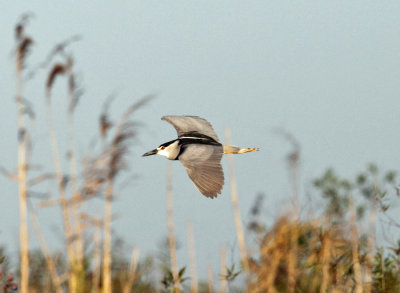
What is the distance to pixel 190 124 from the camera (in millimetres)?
7293

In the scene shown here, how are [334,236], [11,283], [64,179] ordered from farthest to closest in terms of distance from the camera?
1. [334,236]
2. [11,283]
3. [64,179]

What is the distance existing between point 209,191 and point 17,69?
2.12 m

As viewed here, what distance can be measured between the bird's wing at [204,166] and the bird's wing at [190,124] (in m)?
1.00

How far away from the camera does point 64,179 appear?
3.98 m

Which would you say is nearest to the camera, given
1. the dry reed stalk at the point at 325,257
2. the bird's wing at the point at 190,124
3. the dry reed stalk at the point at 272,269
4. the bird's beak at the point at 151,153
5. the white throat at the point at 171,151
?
the dry reed stalk at the point at 272,269

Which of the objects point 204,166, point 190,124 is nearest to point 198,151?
point 204,166

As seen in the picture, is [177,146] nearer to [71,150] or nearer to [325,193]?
[71,150]

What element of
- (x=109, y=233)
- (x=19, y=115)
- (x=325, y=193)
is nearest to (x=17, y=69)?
(x=19, y=115)

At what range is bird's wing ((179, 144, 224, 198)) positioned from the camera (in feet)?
18.5

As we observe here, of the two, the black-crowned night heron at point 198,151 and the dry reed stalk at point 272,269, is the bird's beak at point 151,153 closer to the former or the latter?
the black-crowned night heron at point 198,151

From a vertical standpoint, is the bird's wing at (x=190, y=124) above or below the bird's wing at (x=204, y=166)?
above

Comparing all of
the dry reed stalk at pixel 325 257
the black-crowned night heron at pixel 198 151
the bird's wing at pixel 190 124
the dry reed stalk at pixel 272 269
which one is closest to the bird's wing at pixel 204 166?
the black-crowned night heron at pixel 198 151

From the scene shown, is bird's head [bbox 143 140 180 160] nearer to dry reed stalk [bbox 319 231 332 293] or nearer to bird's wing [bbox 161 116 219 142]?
bird's wing [bbox 161 116 219 142]

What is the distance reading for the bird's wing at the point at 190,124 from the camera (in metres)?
7.21
